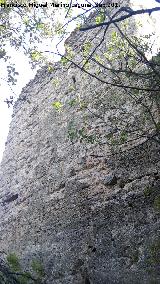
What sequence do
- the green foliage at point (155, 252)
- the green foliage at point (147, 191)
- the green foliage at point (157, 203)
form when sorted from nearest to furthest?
1. the green foliage at point (155, 252)
2. the green foliage at point (157, 203)
3. the green foliage at point (147, 191)

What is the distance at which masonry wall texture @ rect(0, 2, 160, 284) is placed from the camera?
3.48 meters

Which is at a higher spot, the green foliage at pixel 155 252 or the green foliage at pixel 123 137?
the green foliage at pixel 123 137

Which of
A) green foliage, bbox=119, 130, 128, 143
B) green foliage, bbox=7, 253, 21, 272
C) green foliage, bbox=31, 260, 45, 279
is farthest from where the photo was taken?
green foliage, bbox=7, 253, 21, 272

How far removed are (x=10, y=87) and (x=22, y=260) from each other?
2422 millimetres

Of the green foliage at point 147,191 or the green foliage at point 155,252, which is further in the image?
the green foliage at point 147,191

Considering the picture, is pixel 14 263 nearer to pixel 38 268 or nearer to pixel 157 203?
pixel 38 268

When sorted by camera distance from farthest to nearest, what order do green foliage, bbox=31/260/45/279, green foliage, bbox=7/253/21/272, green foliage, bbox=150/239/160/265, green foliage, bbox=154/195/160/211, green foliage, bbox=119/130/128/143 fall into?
1. green foliage, bbox=7/253/21/272
2. green foliage, bbox=31/260/45/279
3. green foliage, bbox=119/130/128/143
4. green foliage, bbox=154/195/160/211
5. green foliage, bbox=150/239/160/265

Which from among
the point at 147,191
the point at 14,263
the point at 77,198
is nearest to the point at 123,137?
the point at 147,191

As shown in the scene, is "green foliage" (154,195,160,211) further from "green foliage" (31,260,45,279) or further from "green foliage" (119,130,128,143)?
"green foliage" (31,260,45,279)

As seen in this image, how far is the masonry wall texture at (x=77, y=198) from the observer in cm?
348

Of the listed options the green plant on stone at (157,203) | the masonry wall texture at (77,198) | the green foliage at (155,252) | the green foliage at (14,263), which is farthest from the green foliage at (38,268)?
the green plant on stone at (157,203)

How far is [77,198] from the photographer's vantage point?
14.1 feet

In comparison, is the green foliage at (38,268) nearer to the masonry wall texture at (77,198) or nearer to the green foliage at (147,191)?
the masonry wall texture at (77,198)

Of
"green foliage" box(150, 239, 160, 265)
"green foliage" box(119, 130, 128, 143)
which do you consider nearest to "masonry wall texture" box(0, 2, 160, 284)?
"green foliage" box(150, 239, 160, 265)
